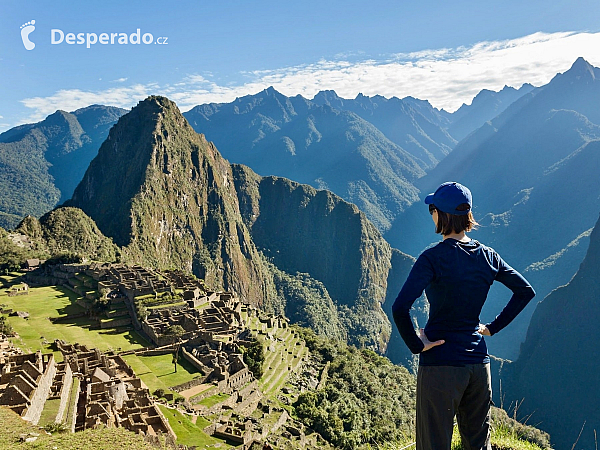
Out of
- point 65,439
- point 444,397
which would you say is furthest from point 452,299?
point 65,439

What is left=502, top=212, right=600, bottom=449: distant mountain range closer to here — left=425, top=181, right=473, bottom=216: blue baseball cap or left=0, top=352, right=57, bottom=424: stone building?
left=0, top=352, right=57, bottom=424: stone building

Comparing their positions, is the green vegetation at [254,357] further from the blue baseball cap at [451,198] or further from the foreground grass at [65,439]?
the blue baseball cap at [451,198]

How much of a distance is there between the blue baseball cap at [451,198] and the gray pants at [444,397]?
1.44m

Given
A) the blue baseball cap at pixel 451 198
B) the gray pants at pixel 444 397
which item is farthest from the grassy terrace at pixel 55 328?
the blue baseball cap at pixel 451 198

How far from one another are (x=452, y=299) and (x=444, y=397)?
2.92 ft

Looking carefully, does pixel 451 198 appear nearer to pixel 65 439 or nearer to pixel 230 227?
pixel 65 439

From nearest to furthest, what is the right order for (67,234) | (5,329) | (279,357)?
(5,329), (279,357), (67,234)

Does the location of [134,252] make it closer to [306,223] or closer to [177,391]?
[177,391]

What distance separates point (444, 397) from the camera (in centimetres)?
397

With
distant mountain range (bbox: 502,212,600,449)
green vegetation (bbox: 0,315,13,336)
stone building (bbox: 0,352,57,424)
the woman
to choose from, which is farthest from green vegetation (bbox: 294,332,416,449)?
distant mountain range (bbox: 502,212,600,449)

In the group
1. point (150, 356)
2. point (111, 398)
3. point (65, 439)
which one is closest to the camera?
point (65, 439)

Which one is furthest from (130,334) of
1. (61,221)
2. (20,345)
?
(61,221)

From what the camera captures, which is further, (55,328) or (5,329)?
(55,328)

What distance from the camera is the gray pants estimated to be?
3955mm
